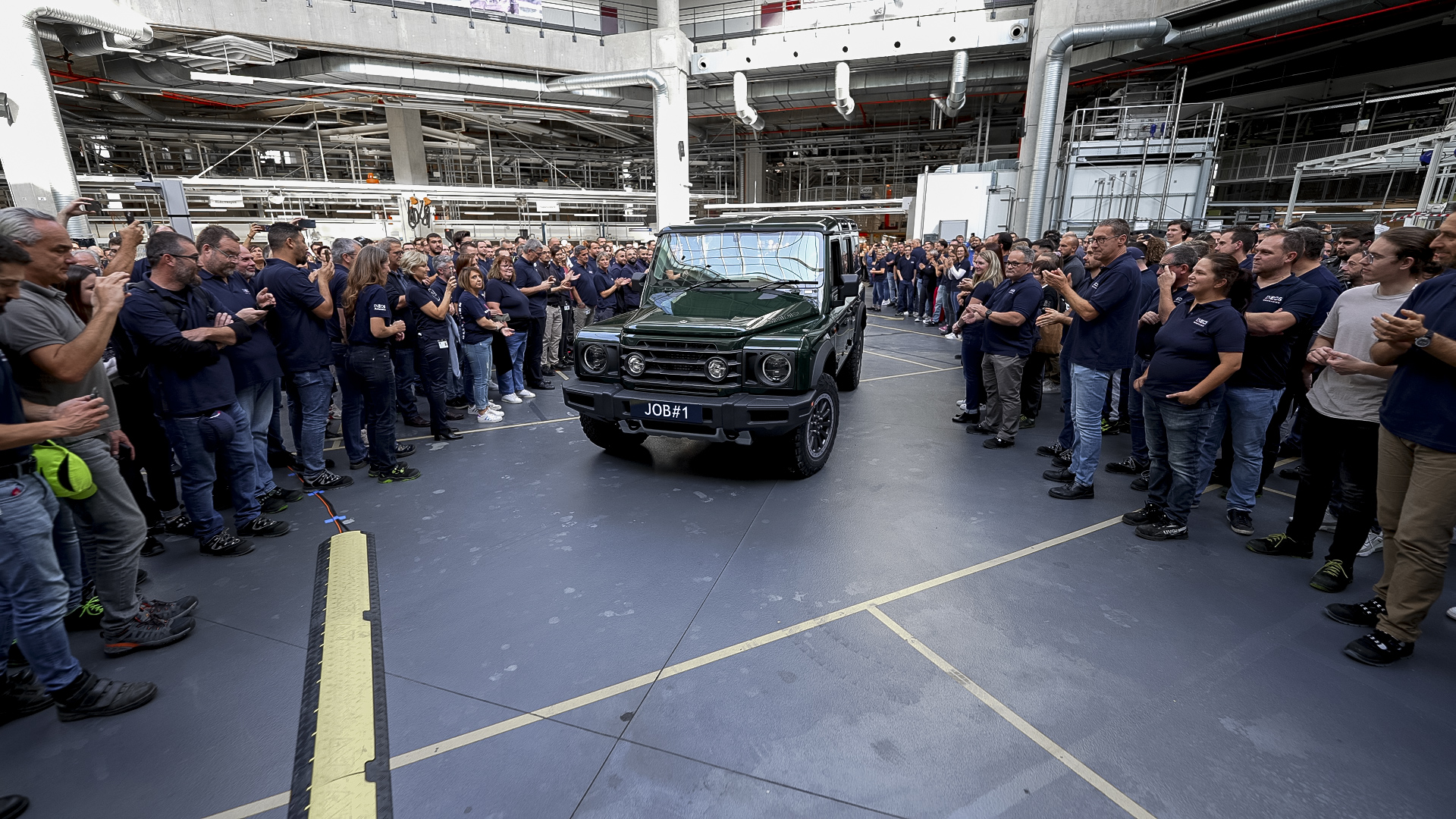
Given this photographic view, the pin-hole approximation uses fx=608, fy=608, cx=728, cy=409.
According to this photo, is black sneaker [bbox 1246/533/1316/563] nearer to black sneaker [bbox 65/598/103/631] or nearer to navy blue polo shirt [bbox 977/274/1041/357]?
navy blue polo shirt [bbox 977/274/1041/357]

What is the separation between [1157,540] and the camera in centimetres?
393

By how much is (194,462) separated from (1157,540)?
598 centimetres

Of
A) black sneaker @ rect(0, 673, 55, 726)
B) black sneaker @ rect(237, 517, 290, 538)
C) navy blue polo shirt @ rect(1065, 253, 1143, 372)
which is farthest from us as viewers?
navy blue polo shirt @ rect(1065, 253, 1143, 372)

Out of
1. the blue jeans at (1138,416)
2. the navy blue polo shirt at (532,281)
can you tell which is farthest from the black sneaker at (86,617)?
the blue jeans at (1138,416)

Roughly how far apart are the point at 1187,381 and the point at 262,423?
20.3ft

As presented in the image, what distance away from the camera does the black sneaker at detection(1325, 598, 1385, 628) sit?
9.98 feet

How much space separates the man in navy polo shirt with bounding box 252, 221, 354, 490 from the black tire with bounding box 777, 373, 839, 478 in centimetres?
353

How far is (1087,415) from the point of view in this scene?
4.44m

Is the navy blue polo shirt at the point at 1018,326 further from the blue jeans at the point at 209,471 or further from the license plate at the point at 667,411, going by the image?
the blue jeans at the point at 209,471

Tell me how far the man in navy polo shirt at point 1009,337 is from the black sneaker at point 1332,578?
7.93ft

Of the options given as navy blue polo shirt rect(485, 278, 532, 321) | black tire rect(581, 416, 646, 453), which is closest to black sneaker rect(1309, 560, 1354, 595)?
black tire rect(581, 416, 646, 453)

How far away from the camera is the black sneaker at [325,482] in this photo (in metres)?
4.78

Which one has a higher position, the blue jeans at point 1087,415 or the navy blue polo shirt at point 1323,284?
the navy blue polo shirt at point 1323,284

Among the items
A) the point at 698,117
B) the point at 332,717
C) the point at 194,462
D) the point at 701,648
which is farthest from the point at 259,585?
the point at 698,117
